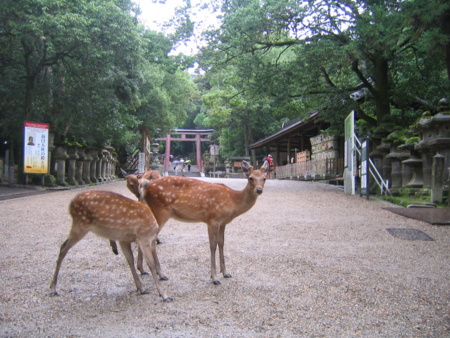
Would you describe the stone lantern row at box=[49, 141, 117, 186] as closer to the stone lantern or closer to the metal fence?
the metal fence

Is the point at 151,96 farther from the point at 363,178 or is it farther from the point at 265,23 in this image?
the point at 363,178

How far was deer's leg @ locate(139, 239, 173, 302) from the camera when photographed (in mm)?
3832

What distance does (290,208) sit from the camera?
36.5 ft

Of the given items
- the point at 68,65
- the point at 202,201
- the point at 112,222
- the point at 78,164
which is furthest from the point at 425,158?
the point at 78,164

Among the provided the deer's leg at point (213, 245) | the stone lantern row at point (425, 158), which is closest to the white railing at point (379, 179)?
the stone lantern row at point (425, 158)

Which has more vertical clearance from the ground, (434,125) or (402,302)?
(434,125)

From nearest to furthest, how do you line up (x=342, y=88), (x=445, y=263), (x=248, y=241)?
(x=445, y=263)
(x=248, y=241)
(x=342, y=88)

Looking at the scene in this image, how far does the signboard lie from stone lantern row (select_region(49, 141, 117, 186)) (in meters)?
1.35

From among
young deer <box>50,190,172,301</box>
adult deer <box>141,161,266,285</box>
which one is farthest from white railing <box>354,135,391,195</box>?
young deer <box>50,190,172,301</box>

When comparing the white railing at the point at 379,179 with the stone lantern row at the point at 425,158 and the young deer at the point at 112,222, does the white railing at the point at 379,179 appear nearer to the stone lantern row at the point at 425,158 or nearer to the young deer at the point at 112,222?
the stone lantern row at the point at 425,158

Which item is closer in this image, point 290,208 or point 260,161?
point 290,208

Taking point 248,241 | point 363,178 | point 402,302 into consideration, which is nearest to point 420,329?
point 402,302

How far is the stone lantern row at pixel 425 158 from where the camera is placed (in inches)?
416

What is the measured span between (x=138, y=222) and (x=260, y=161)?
120 feet
